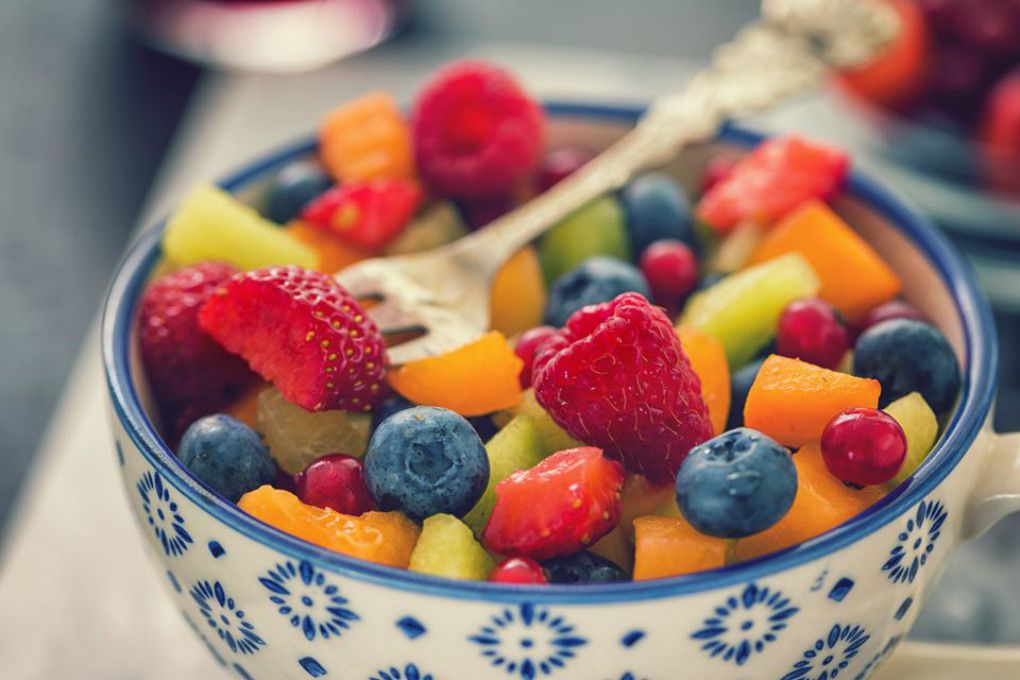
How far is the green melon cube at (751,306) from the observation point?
0.99 m

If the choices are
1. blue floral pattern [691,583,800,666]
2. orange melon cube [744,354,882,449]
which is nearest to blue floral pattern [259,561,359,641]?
blue floral pattern [691,583,800,666]

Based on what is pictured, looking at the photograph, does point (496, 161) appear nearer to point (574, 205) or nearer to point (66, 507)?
point (574, 205)

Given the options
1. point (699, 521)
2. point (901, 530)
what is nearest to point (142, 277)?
point (699, 521)

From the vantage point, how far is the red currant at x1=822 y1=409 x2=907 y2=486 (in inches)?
30.5

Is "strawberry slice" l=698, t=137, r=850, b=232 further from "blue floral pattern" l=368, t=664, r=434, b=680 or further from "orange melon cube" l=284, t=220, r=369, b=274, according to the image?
"blue floral pattern" l=368, t=664, r=434, b=680

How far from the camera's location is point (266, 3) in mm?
1936

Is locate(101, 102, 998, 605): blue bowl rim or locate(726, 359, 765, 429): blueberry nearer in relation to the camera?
locate(101, 102, 998, 605): blue bowl rim

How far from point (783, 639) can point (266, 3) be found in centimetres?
150

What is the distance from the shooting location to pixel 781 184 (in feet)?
3.64

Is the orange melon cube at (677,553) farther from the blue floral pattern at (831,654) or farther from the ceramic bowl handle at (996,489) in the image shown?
the ceramic bowl handle at (996,489)

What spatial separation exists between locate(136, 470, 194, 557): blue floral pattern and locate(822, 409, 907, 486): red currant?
41 centimetres

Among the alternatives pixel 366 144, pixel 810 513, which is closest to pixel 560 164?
pixel 366 144

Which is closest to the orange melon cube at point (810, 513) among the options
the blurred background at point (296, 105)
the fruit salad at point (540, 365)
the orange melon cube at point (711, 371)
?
the fruit salad at point (540, 365)

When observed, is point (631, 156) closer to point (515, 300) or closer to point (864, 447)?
point (515, 300)
